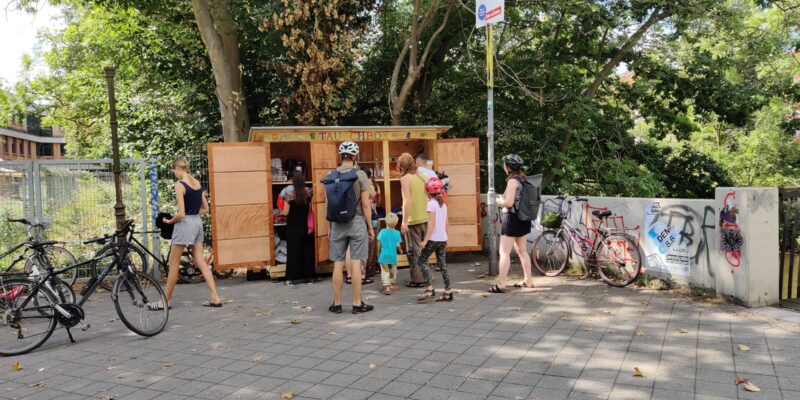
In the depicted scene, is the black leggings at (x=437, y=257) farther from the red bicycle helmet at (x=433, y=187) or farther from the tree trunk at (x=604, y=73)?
the tree trunk at (x=604, y=73)

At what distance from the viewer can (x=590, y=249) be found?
26.3 ft

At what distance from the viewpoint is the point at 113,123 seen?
8.62 metres

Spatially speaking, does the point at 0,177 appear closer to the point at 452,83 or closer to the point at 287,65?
the point at 287,65

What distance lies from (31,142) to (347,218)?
3127 inches

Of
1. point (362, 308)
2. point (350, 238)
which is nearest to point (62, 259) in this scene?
point (350, 238)

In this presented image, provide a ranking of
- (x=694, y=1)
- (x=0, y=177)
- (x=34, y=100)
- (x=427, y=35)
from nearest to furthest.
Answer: (x=0, y=177) → (x=694, y=1) → (x=427, y=35) → (x=34, y=100)

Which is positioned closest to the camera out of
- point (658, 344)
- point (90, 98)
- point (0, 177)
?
point (658, 344)

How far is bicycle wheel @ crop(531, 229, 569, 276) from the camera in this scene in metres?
8.30

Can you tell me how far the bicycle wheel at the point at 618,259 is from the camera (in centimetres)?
729

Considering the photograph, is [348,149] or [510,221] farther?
[510,221]

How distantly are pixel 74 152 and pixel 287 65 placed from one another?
2241 cm

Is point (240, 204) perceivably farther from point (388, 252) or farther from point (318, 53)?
point (318, 53)

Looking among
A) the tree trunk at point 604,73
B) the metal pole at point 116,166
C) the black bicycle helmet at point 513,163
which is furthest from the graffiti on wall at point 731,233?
the metal pole at point 116,166

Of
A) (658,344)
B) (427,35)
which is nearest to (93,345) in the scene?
(658,344)
